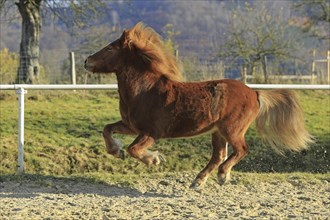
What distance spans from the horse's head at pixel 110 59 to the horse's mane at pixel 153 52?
0.13 m

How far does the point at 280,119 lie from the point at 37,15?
47.4 feet

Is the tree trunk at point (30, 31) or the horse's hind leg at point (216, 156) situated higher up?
the tree trunk at point (30, 31)

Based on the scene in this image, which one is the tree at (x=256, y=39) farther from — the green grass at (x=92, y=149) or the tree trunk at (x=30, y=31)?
the green grass at (x=92, y=149)

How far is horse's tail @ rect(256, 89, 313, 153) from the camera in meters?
8.46

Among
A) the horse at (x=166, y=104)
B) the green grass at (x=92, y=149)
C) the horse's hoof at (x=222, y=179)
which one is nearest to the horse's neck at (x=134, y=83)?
the horse at (x=166, y=104)

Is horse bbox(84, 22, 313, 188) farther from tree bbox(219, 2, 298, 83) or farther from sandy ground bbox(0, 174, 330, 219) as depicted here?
tree bbox(219, 2, 298, 83)

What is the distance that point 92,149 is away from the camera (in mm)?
12109

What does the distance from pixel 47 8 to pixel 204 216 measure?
1660 centimetres

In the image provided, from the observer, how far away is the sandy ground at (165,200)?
21.0 ft

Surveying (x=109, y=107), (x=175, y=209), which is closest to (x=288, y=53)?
(x=109, y=107)

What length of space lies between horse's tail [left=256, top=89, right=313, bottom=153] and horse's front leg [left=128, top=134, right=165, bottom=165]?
1612 millimetres

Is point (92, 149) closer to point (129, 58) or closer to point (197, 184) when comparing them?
point (129, 58)

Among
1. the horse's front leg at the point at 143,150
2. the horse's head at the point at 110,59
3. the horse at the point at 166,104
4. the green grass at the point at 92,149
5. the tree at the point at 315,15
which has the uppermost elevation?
the tree at the point at 315,15

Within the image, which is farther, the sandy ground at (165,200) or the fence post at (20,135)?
the fence post at (20,135)
